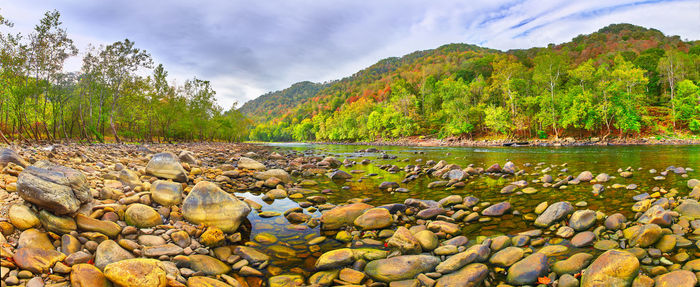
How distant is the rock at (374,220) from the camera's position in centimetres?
624

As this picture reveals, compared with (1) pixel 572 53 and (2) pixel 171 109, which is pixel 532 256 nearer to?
(2) pixel 171 109

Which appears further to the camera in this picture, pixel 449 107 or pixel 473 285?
pixel 449 107

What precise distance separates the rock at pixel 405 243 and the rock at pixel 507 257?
3.96ft

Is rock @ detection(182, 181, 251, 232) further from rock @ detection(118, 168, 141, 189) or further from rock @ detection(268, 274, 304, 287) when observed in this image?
rock @ detection(118, 168, 141, 189)

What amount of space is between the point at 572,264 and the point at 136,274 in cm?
611

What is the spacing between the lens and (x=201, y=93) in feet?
203

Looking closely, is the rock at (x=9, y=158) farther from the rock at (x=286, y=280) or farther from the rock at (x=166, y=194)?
the rock at (x=286, y=280)

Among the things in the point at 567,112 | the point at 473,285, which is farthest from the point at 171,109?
the point at 567,112

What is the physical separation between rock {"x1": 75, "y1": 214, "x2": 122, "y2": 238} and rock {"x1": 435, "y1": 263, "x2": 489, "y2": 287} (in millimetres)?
5533

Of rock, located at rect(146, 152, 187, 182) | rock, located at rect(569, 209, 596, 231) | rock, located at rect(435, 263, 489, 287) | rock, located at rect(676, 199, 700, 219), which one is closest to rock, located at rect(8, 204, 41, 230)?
rock, located at rect(146, 152, 187, 182)

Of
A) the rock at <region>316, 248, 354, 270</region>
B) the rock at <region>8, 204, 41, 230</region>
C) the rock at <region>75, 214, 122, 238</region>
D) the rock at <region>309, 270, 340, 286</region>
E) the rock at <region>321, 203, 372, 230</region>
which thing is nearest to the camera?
the rock at <region>309, 270, 340, 286</region>

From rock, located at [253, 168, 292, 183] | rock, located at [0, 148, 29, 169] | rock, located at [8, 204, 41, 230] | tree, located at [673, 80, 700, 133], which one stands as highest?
tree, located at [673, 80, 700, 133]

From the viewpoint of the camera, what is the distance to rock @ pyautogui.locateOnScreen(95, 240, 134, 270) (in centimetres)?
399

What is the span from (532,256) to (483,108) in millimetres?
66526
